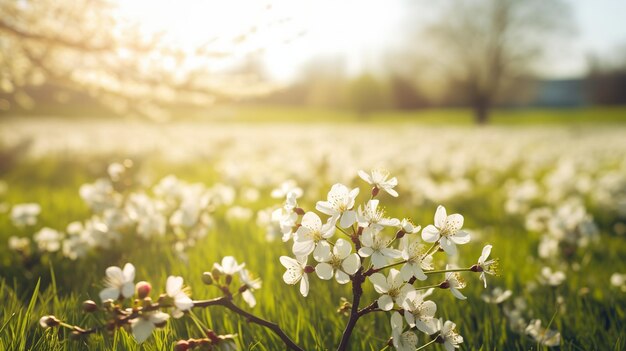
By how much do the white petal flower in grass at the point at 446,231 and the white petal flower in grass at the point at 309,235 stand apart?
314 mm

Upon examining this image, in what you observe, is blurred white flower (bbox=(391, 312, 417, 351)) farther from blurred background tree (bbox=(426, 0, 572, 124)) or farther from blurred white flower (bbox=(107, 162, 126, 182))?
blurred background tree (bbox=(426, 0, 572, 124))

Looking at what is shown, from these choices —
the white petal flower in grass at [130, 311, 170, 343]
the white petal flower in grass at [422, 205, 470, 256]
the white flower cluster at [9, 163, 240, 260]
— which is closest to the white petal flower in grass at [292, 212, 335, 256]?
the white petal flower in grass at [422, 205, 470, 256]

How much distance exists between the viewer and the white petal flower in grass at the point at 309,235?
1497 millimetres

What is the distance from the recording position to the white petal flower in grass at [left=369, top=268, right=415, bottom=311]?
153 centimetres

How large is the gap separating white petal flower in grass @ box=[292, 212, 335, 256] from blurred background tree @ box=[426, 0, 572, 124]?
4218 cm

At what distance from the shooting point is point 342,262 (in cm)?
151

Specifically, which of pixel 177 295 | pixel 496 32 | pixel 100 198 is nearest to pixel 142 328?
pixel 177 295

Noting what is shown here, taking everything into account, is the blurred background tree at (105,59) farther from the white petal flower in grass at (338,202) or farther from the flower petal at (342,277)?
the flower petal at (342,277)

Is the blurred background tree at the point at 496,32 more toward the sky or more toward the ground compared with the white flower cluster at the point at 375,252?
more toward the sky

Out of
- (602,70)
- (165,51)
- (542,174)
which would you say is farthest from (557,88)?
(165,51)

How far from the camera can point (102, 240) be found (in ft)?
10.3

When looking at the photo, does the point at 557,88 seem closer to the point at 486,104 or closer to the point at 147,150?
the point at 486,104

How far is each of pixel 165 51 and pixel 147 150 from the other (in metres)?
8.49

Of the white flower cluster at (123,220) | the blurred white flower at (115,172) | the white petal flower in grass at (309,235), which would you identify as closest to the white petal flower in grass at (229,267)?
the white petal flower in grass at (309,235)
